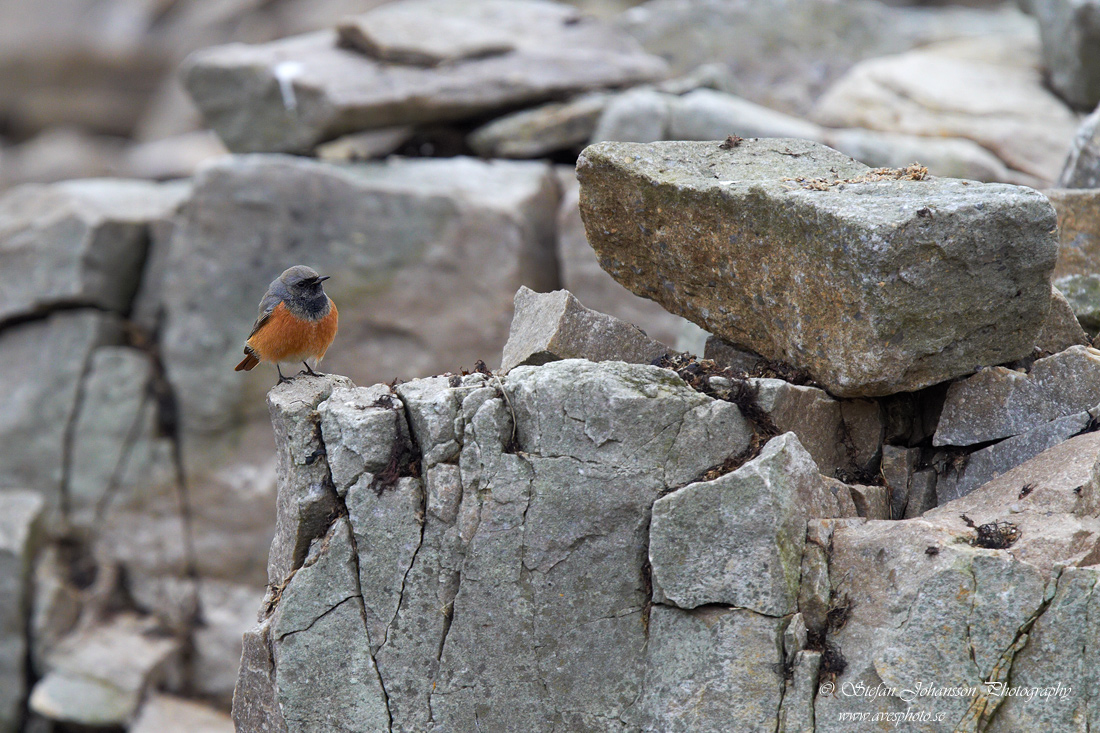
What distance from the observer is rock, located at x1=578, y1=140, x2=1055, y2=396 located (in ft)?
19.3

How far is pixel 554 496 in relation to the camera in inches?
229

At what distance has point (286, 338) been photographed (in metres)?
7.66

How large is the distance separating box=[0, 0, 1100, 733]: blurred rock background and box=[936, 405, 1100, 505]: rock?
8974mm

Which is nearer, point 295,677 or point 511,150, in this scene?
point 295,677

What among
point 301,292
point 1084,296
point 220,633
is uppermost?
point 1084,296

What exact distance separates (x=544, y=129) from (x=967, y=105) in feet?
23.1

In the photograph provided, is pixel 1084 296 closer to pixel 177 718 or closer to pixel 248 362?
pixel 248 362

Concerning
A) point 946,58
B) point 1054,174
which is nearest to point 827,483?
point 1054,174

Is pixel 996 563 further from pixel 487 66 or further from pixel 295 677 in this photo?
pixel 487 66

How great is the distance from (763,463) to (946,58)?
1524cm

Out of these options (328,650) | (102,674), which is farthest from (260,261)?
(328,650)

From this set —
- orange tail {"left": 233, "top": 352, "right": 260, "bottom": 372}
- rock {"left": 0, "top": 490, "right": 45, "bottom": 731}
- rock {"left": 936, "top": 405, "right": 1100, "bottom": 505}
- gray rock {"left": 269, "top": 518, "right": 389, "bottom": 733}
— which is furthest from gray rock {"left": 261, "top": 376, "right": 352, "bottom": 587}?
rock {"left": 0, "top": 490, "right": 45, "bottom": 731}

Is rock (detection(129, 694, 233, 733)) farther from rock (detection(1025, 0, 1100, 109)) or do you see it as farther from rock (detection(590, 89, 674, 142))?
rock (detection(1025, 0, 1100, 109))

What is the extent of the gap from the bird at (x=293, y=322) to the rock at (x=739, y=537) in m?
3.50
